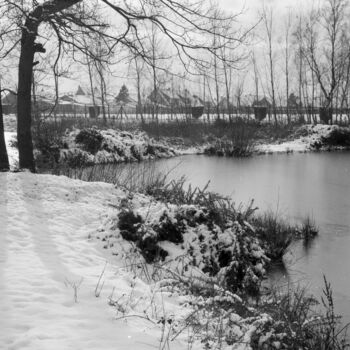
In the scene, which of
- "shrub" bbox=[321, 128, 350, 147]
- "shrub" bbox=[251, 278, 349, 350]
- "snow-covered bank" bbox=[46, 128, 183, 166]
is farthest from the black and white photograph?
"shrub" bbox=[321, 128, 350, 147]

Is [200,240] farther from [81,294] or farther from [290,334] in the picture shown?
[81,294]

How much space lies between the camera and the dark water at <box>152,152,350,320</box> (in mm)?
7574

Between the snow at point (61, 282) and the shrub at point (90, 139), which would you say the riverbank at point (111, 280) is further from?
the shrub at point (90, 139)

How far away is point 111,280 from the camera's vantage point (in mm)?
4875

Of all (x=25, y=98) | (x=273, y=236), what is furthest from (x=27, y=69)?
(x=273, y=236)

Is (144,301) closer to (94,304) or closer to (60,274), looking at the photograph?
(94,304)

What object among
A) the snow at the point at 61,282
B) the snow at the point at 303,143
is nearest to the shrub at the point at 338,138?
the snow at the point at 303,143

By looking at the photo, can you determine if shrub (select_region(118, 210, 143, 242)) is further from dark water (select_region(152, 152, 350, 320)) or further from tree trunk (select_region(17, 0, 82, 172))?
tree trunk (select_region(17, 0, 82, 172))

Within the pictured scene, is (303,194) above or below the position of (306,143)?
below

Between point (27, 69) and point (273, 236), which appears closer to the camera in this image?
point (273, 236)

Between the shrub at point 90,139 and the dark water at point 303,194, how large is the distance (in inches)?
159

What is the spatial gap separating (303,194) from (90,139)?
1329 cm

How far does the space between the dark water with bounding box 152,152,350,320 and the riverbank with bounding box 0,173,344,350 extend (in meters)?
1.14

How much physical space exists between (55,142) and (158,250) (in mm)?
17239
